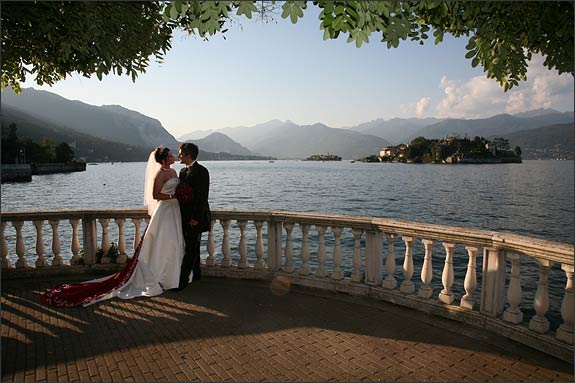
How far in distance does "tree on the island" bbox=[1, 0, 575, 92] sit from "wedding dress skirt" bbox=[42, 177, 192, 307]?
247 cm

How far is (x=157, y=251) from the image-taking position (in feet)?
20.6

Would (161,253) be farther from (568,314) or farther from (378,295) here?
(568,314)

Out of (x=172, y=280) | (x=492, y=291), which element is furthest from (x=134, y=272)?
(x=492, y=291)

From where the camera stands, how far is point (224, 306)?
18.3 feet

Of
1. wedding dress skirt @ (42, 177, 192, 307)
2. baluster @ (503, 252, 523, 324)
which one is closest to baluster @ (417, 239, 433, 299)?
baluster @ (503, 252, 523, 324)

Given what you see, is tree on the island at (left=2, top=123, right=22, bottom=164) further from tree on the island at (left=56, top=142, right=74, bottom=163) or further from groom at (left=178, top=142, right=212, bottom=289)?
groom at (left=178, top=142, right=212, bottom=289)

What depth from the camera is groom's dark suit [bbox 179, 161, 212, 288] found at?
6.40 m

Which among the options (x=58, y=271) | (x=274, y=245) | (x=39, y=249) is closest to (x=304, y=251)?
(x=274, y=245)

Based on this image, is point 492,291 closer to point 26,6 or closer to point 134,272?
point 134,272

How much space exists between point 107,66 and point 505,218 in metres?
44.3

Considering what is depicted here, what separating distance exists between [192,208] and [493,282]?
4.87m

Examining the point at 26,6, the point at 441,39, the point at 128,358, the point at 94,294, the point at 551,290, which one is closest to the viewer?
the point at 128,358

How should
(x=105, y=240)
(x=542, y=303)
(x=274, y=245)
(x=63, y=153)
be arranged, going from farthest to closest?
(x=63, y=153)
(x=105, y=240)
(x=274, y=245)
(x=542, y=303)

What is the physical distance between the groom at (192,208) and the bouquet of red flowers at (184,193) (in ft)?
0.45
